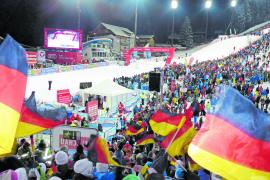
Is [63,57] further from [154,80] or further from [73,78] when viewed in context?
[154,80]

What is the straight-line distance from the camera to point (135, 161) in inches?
314

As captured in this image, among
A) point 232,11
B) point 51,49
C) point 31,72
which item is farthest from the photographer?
point 232,11

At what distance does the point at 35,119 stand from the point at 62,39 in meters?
43.2

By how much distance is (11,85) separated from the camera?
4930 mm

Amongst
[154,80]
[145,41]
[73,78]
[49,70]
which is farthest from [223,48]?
[154,80]

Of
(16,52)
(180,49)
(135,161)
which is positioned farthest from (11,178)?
(180,49)

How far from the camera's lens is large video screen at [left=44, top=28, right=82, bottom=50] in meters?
48.2

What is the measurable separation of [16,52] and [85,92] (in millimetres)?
15440

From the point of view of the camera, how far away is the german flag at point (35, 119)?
21.3ft

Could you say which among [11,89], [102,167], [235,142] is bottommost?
[102,167]

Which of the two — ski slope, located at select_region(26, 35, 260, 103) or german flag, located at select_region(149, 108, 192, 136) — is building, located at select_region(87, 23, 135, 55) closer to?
ski slope, located at select_region(26, 35, 260, 103)

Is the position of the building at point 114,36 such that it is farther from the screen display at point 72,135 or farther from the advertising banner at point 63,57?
the screen display at point 72,135

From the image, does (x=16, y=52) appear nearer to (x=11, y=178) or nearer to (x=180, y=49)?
(x=11, y=178)

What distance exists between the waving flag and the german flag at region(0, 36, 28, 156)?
86.1 inches
